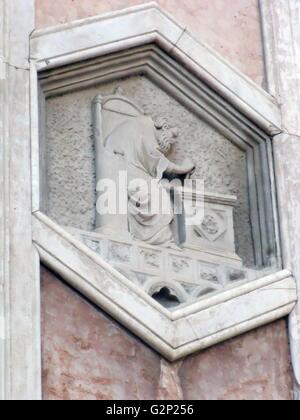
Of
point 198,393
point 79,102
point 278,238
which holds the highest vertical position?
point 79,102

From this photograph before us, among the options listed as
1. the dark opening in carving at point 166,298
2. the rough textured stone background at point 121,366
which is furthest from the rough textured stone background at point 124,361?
the dark opening in carving at point 166,298

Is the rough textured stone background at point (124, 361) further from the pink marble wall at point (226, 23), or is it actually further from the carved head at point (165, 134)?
the carved head at point (165, 134)

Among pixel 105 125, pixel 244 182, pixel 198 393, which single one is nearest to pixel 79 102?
pixel 105 125

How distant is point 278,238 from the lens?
9.20m

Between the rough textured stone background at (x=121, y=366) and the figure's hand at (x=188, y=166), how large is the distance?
799mm

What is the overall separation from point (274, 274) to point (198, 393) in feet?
2.19

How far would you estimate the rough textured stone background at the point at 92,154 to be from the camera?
29.5 ft

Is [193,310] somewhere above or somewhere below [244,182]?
below

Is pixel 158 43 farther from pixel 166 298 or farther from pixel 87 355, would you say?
pixel 87 355

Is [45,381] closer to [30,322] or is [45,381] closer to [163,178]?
[30,322]

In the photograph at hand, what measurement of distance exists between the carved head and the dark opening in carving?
674 millimetres

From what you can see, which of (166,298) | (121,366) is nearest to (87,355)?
(121,366)

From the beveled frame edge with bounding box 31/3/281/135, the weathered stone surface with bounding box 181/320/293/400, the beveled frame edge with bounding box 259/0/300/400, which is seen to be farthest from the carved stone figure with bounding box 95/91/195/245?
the weathered stone surface with bounding box 181/320/293/400

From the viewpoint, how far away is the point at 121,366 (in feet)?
28.5
